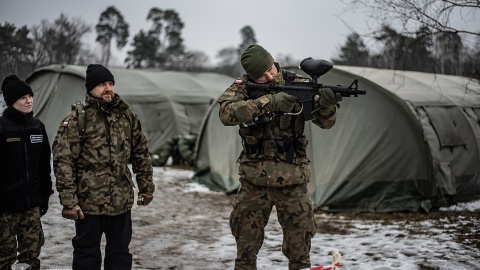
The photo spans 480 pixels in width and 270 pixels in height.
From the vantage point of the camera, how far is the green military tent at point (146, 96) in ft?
43.4

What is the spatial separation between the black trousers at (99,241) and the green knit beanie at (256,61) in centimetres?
145

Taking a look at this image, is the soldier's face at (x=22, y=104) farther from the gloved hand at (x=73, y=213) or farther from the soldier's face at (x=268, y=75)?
the soldier's face at (x=268, y=75)

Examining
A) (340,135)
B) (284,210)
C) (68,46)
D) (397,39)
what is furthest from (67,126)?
(68,46)

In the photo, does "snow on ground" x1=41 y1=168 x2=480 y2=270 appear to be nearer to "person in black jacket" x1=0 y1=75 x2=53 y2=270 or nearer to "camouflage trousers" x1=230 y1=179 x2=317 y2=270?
"person in black jacket" x1=0 y1=75 x2=53 y2=270

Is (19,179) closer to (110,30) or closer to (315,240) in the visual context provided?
(315,240)

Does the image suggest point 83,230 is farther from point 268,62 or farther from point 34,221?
point 268,62

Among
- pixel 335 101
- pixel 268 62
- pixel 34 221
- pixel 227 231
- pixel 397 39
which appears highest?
pixel 397 39

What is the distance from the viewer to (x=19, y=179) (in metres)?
4.14

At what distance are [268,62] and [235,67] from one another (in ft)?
160

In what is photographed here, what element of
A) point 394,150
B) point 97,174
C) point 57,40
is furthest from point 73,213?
point 57,40

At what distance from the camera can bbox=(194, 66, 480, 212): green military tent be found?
784 centimetres

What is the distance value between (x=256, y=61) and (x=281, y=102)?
1.37 ft

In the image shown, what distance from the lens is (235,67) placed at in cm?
5241

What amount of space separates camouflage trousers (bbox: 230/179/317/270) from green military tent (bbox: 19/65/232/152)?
9.76m
